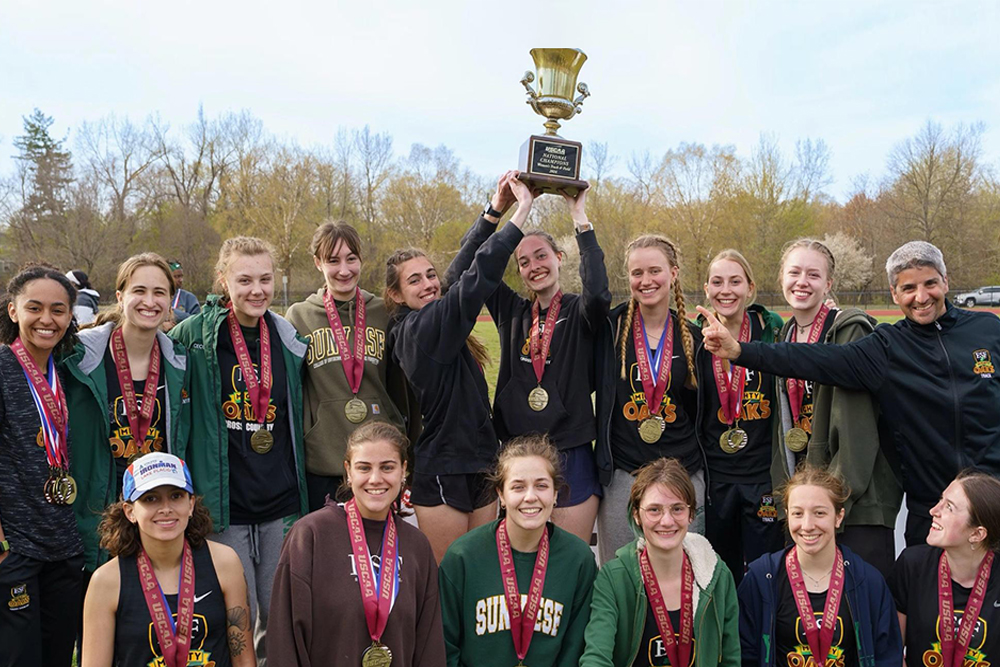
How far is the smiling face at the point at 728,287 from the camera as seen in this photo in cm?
421

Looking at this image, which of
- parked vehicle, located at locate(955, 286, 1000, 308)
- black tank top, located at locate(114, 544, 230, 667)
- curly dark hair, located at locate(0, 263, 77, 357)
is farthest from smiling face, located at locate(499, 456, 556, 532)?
parked vehicle, located at locate(955, 286, 1000, 308)

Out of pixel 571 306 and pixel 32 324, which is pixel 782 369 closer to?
pixel 571 306

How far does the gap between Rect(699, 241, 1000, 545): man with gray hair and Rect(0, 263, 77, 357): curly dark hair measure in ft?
10.6

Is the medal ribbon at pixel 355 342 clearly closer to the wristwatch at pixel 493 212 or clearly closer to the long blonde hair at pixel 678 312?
the wristwatch at pixel 493 212

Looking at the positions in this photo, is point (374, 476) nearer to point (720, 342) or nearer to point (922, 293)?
point (720, 342)

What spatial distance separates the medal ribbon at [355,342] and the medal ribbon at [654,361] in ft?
5.06

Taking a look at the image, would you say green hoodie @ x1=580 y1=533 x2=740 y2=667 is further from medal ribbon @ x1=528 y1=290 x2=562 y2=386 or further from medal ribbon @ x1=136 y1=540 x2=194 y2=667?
medal ribbon @ x1=136 y1=540 x2=194 y2=667

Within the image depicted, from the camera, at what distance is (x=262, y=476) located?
390 centimetres

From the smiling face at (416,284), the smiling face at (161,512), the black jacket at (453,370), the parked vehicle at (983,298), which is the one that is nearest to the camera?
the smiling face at (161,512)

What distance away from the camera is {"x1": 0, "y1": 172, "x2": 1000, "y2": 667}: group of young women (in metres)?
3.43

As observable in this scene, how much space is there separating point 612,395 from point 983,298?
4310 cm

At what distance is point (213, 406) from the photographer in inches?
153

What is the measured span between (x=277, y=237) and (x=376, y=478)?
135 ft

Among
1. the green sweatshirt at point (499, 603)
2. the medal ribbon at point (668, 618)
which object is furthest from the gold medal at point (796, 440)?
the green sweatshirt at point (499, 603)
